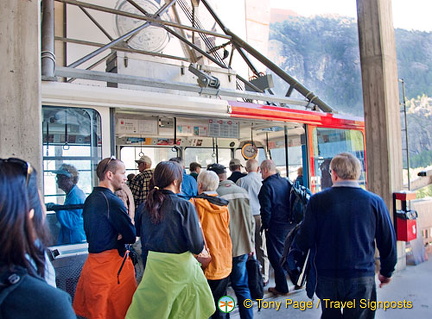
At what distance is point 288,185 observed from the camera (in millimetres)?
3971

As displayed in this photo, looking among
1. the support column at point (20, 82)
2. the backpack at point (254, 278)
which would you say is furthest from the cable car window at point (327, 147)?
the support column at point (20, 82)

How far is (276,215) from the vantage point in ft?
12.7

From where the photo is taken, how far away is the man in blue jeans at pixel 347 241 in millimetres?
2084

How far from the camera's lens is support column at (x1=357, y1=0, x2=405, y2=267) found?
4.31m

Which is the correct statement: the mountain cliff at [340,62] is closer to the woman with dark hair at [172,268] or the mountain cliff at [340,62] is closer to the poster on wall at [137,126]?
the poster on wall at [137,126]

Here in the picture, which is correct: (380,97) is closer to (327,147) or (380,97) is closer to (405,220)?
(327,147)

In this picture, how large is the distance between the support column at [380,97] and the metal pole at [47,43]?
3.80 m

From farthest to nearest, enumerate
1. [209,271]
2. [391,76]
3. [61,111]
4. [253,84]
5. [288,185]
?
[253,84] < [391,76] < [288,185] < [61,111] < [209,271]

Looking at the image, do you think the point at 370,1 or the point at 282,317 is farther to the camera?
the point at 370,1

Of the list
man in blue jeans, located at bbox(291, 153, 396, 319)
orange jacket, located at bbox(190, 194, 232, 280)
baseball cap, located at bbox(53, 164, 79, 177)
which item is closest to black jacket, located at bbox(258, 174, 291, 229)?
orange jacket, located at bbox(190, 194, 232, 280)

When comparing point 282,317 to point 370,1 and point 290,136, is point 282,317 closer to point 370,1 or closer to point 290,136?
point 290,136

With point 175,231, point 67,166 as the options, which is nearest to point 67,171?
point 67,166

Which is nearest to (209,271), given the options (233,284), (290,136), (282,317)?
(233,284)

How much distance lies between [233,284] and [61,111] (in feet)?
7.32
